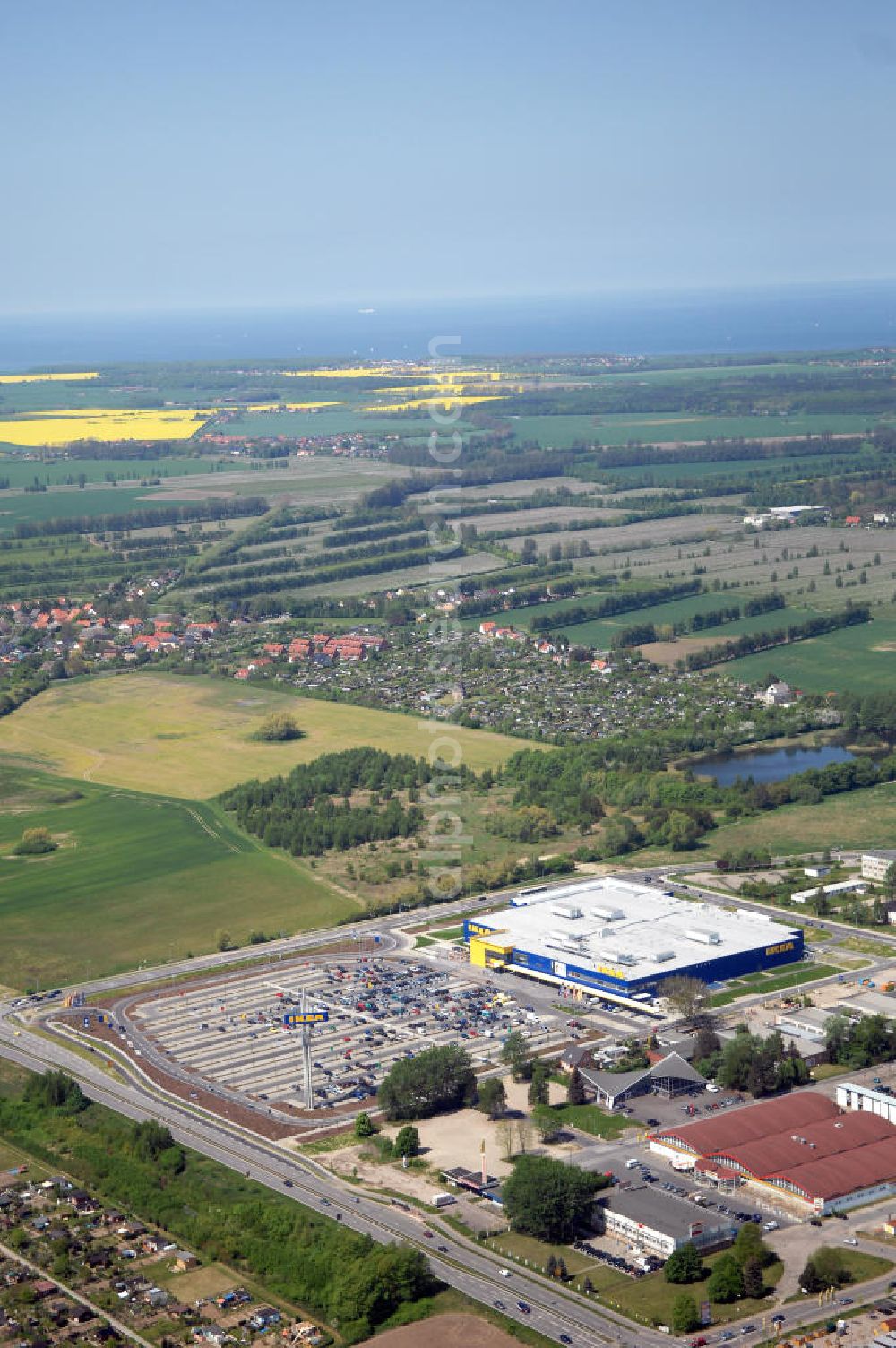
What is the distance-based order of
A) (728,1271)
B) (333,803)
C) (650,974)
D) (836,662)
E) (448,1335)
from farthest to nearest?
(836,662), (333,803), (650,974), (728,1271), (448,1335)

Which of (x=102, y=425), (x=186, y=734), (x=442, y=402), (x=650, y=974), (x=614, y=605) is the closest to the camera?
(x=650, y=974)

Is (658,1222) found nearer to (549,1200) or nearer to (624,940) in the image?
(549,1200)

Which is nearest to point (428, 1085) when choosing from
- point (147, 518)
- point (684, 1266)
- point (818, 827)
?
point (684, 1266)

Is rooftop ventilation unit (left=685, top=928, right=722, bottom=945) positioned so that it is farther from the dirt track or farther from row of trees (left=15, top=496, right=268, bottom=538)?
row of trees (left=15, top=496, right=268, bottom=538)

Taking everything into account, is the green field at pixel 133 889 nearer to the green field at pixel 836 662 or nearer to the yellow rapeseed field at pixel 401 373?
the green field at pixel 836 662

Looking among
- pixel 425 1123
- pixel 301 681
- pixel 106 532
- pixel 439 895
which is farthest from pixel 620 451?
pixel 425 1123

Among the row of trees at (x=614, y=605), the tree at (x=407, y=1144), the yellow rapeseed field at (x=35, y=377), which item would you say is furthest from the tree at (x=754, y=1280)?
the yellow rapeseed field at (x=35, y=377)
